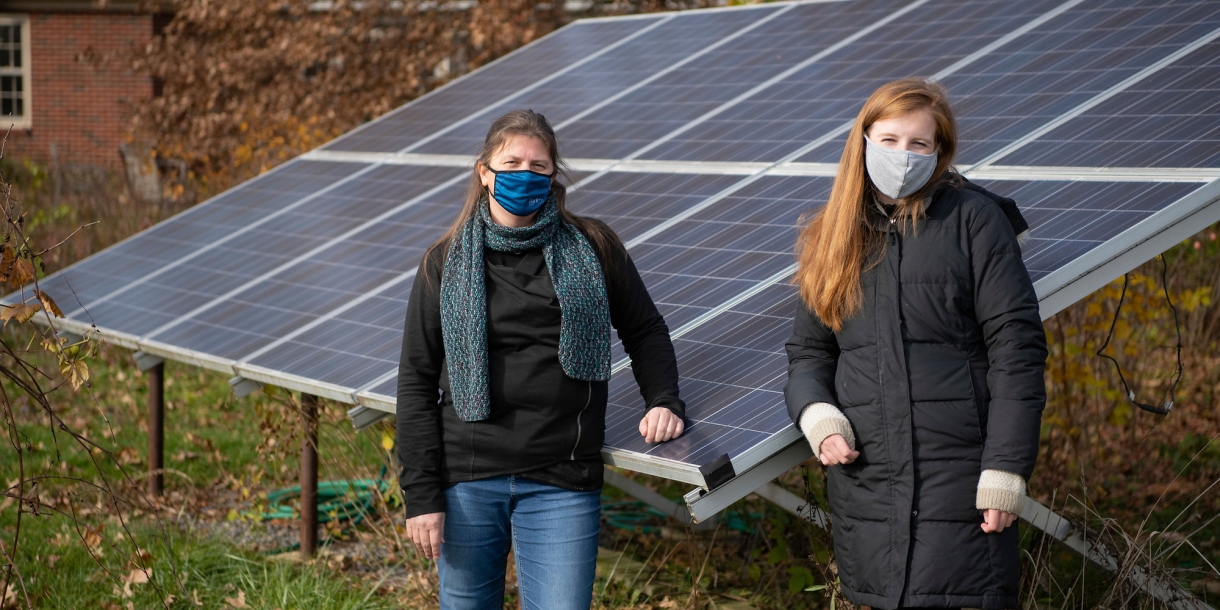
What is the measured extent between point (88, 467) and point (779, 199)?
5899 millimetres

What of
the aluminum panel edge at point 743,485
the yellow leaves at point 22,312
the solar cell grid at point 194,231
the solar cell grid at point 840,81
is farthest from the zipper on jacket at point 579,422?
the solar cell grid at point 194,231

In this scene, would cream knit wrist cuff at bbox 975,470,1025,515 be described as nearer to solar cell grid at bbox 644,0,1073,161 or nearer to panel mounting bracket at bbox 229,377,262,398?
solar cell grid at bbox 644,0,1073,161

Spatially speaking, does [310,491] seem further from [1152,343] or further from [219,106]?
[219,106]

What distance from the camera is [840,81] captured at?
6.55 metres

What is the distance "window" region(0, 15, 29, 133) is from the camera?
26.4 meters

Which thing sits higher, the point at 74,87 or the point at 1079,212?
the point at 1079,212

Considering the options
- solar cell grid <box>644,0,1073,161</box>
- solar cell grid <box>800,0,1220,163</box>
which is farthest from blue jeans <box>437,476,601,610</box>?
solar cell grid <box>644,0,1073,161</box>

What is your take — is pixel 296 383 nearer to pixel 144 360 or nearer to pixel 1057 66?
pixel 144 360

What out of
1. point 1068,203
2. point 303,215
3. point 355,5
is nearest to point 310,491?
point 303,215

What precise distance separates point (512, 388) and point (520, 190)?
0.62 meters

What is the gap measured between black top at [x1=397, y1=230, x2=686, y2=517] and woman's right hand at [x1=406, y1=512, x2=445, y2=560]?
29 millimetres

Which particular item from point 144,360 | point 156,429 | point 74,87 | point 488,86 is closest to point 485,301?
point 144,360

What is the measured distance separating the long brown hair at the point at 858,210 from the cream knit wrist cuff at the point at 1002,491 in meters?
0.64

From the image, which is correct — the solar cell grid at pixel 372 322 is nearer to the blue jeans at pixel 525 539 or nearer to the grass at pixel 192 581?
the grass at pixel 192 581
